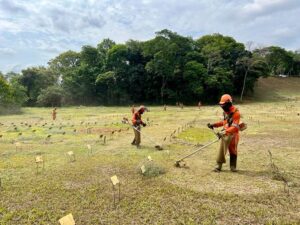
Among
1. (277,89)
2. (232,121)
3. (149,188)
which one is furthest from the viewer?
(277,89)

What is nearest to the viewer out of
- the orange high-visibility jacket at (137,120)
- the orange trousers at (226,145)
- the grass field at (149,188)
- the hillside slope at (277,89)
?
the grass field at (149,188)

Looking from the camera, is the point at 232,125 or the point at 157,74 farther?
the point at 157,74

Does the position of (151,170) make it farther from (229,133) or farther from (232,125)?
(232,125)

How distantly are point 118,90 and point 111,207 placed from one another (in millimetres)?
42767

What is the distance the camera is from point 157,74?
4634 centimetres

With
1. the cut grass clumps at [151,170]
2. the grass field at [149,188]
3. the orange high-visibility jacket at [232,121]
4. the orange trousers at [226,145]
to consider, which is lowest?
the grass field at [149,188]

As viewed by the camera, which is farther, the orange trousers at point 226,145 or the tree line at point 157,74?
the tree line at point 157,74

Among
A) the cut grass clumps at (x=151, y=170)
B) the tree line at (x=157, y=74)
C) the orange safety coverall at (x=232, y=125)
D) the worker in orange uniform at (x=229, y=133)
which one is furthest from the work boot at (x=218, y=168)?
the tree line at (x=157, y=74)

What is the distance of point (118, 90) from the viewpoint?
48.3 m

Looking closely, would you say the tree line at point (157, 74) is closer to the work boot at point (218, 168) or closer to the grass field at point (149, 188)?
the grass field at point (149, 188)

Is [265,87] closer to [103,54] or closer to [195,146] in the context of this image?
[103,54]

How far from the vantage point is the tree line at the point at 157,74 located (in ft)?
147

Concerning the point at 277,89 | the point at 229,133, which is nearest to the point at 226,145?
the point at 229,133

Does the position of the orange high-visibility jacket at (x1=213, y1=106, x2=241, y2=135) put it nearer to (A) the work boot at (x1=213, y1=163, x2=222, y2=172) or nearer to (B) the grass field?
(A) the work boot at (x1=213, y1=163, x2=222, y2=172)
